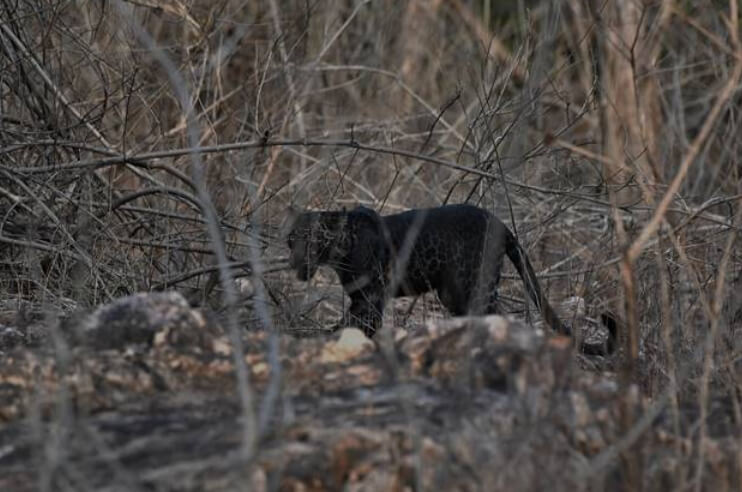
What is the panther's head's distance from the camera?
5219mm

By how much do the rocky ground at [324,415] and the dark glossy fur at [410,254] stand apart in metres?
1.83

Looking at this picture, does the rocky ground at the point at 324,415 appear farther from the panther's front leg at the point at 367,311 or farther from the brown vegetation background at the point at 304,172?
the panther's front leg at the point at 367,311

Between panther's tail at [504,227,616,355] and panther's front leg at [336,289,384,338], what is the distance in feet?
2.28

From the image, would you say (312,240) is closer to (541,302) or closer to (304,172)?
(541,302)

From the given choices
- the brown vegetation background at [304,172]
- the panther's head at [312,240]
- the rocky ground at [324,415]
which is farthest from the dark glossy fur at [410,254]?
the rocky ground at [324,415]

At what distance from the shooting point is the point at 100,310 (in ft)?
11.0

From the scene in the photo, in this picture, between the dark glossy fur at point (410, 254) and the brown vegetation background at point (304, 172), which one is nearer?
the brown vegetation background at point (304, 172)

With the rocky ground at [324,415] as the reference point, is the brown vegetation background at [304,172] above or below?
above

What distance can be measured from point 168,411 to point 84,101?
3913 millimetres

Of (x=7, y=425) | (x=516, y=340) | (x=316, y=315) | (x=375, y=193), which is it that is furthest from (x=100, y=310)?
(x=375, y=193)

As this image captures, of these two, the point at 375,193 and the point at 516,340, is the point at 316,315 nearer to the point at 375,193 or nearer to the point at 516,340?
the point at 375,193

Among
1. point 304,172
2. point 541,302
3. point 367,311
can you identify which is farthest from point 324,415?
point 304,172

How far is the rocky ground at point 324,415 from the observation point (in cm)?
259

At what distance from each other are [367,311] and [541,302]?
794 millimetres
